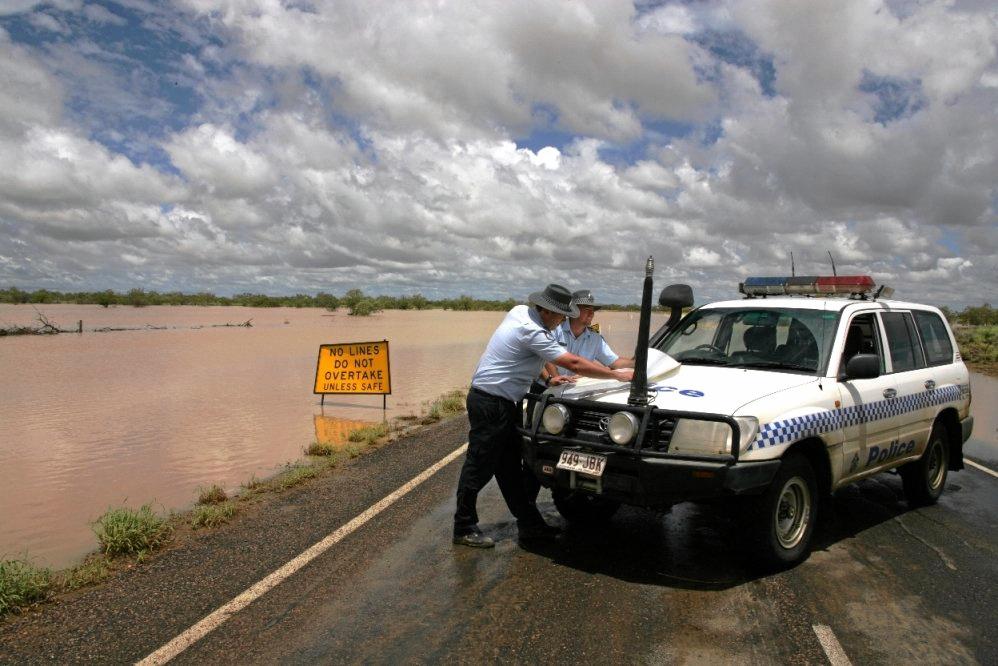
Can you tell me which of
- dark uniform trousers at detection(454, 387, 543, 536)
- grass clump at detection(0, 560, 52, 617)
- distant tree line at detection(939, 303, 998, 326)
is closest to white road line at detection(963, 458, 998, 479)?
dark uniform trousers at detection(454, 387, 543, 536)

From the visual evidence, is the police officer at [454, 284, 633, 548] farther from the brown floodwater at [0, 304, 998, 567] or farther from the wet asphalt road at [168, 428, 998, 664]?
the brown floodwater at [0, 304, 998, 567]

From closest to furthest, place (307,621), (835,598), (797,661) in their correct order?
(797,661), (307,621), (835,598)

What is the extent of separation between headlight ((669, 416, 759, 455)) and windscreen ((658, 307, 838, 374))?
113 centimetres

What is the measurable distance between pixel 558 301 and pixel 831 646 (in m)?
2.72

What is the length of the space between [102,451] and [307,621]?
7.72 meters

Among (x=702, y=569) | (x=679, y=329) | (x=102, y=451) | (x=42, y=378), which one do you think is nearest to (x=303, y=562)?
(x=702, y=569)

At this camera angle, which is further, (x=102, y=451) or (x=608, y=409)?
(x=102, y=451)

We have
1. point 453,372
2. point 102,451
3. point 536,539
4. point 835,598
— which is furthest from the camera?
point 453,372

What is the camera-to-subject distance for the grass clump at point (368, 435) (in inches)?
410

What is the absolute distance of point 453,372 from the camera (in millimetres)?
21875

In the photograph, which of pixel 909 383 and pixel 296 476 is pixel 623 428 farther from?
pixel 296 476

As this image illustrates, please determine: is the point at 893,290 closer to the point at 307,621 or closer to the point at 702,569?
the point at 702,569

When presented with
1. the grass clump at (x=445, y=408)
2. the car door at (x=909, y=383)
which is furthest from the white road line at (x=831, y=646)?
the grass clump at (x=445, y=408)

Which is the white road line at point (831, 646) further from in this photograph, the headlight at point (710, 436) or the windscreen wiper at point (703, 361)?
the windscreen wiper at point (703, 361)
